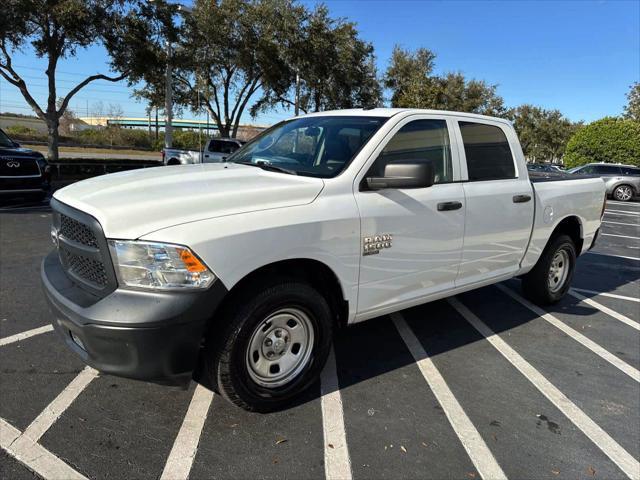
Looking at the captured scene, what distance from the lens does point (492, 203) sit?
161 inches

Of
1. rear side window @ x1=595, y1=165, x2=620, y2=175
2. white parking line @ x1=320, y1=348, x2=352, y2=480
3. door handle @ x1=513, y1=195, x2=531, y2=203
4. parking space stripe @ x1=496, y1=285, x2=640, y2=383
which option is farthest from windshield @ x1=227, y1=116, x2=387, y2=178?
rear side window @ x1=595, y1=165, x2=620, y2=175

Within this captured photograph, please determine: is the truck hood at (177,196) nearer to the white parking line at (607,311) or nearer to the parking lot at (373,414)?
the parking lot at (373,414)

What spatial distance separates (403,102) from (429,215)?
92.2 ft

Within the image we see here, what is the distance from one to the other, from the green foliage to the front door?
29078 millimetres

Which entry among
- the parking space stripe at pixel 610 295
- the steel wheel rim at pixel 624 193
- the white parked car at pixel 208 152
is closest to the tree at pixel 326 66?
the white parked car at pixel 208 152

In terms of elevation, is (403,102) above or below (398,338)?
above

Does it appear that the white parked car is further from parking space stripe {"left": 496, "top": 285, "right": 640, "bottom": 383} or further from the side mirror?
the side mirror

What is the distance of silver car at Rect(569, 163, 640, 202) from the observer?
68.4ft

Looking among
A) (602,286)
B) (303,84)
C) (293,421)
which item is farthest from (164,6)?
(293,421)

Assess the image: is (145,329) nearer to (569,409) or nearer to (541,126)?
(569,409)

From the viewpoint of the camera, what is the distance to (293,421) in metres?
2.94

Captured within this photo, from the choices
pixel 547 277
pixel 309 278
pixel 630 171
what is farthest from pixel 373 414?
pixel 630 171

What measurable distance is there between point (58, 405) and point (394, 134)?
2872 millimetres

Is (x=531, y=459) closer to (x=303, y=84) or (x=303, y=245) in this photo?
(x=303, y=245)
